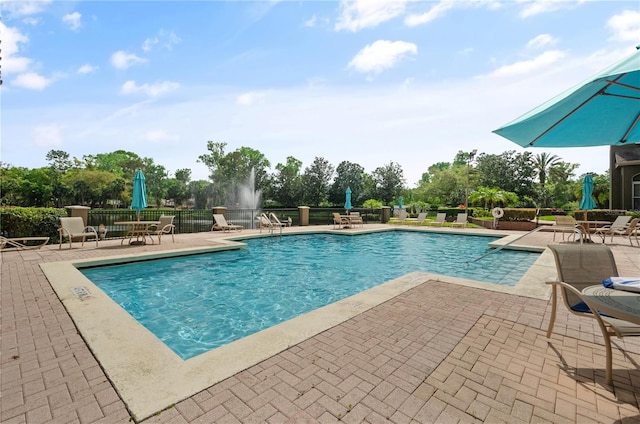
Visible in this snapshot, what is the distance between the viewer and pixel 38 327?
3080 mm

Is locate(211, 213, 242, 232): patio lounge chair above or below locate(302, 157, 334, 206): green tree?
below

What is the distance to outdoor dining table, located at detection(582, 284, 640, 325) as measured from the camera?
178 centimetres

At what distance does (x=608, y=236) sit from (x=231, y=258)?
49.9 feet

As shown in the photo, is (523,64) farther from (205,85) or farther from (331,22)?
(205,85)

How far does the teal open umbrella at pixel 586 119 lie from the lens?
2.69 meters

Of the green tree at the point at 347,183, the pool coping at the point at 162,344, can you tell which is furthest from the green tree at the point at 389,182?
the pool coping at the point at 162,344

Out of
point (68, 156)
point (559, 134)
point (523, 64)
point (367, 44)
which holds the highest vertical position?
point (68, 156)

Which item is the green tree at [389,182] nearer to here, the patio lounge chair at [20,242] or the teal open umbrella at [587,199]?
the teal open umbrella at [587,199]

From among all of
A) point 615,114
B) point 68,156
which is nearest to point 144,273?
point 615,114

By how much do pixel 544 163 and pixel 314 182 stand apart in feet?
103

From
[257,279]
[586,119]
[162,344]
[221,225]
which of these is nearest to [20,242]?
[221,225]

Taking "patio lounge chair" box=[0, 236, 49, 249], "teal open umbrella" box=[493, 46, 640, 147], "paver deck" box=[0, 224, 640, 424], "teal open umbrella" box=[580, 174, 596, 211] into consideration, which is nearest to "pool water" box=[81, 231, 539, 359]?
"paver deck" box=[0, 224, 640, 424]

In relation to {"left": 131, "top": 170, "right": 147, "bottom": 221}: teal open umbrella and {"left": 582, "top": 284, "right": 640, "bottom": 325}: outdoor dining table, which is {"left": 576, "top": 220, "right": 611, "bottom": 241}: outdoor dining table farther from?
{"left": 131, "top": 170, "right": 147, "bottom": 221}: teal open umbrella

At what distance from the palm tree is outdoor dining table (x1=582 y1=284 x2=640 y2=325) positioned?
1809 inches
